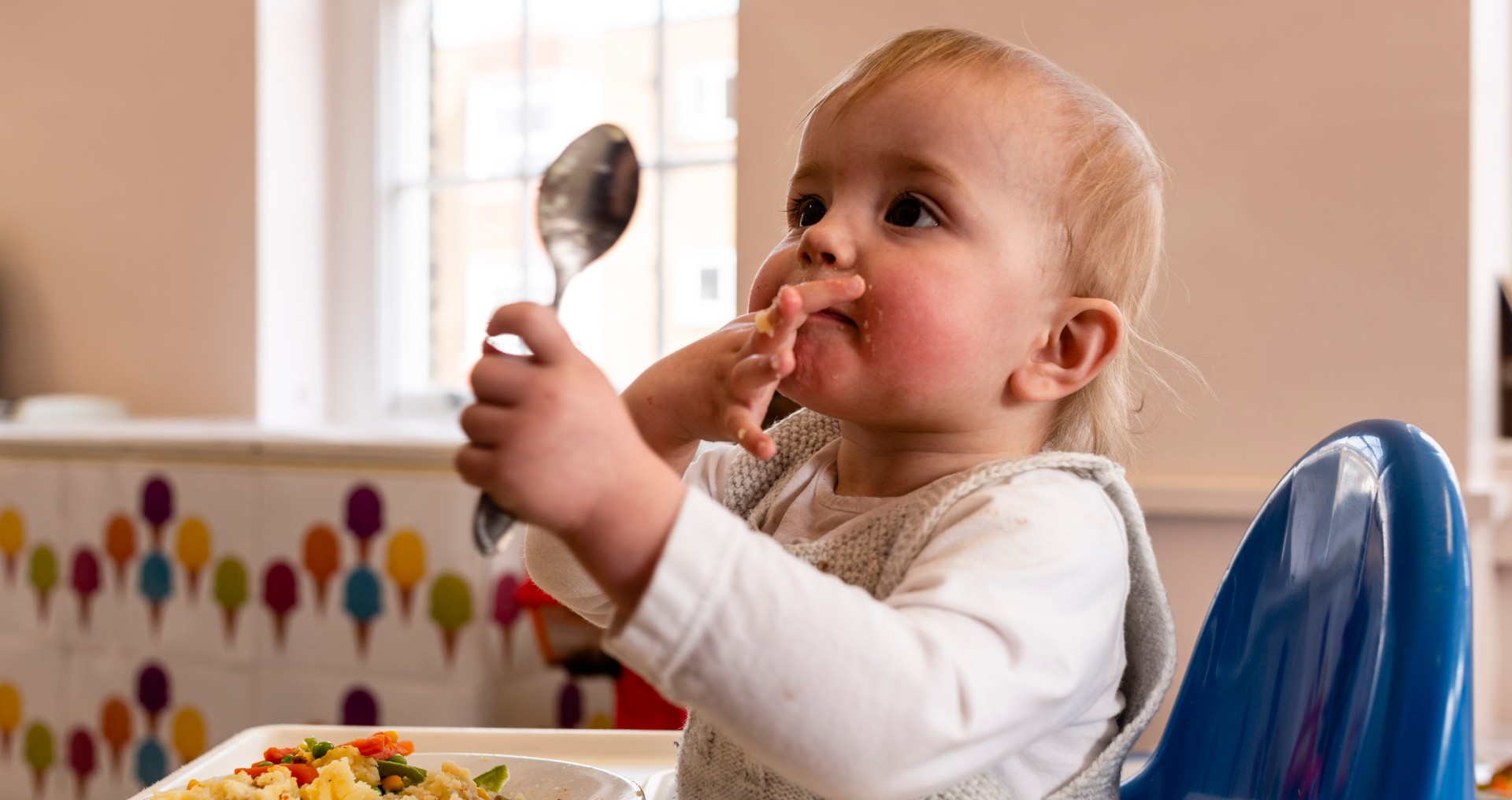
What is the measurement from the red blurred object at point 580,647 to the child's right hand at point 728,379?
3.00 ft

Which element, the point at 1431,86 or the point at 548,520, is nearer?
the point at 548,520

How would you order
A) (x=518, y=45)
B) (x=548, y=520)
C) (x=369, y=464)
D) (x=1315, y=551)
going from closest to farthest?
(x=548, y=520)
(x=1315, y=551)
(x=369, y=464)
(x=518, y=45)

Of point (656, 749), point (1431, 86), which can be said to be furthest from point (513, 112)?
point (656, 749)

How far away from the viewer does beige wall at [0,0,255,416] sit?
235cm

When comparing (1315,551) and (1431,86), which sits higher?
(1431,86)

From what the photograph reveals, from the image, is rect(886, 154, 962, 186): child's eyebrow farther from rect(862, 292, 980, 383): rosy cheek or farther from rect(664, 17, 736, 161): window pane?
rect(664, 17, 736, 161): window pane

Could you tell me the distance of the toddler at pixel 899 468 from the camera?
0.41m

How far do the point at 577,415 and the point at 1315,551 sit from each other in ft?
1.28

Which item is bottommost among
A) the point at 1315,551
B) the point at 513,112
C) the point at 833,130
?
the point at 1315,551

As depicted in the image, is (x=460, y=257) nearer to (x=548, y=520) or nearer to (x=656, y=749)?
(x=656, y=749)

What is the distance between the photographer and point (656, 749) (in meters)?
0.82

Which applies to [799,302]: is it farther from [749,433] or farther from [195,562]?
[195,562]

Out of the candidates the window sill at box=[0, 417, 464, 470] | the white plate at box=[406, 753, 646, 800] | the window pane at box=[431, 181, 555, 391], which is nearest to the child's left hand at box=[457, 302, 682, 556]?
the white plate at box=[406, 753, 646, 800]

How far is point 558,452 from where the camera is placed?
406mm
